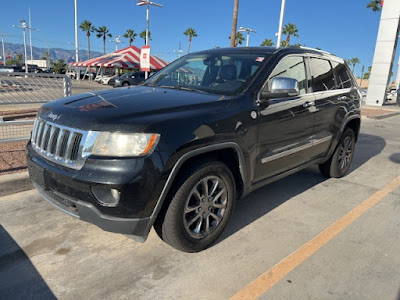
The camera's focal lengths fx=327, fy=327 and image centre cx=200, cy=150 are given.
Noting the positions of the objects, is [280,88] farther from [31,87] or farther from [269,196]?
[31,87]

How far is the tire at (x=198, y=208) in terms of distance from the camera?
2568 mm

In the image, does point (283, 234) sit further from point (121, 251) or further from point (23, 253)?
point (23, 253)

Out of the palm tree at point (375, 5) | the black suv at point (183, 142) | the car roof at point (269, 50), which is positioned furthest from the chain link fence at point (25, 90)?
the palm tree at point (375, 5)

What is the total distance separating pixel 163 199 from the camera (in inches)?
96.5

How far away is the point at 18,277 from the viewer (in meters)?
2.50

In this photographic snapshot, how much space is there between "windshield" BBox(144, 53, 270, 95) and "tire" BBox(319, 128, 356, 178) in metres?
2.20

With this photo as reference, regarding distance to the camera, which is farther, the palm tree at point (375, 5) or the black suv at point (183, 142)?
the palm tree at point (375, 5)

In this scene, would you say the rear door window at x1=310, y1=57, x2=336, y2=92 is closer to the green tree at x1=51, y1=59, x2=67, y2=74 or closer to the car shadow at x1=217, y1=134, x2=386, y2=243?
the car shadow at x1=217, y1=134, x2=386, y2=243

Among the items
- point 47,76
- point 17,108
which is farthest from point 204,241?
point 17,108

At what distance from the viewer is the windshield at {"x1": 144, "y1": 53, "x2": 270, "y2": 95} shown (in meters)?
3.31

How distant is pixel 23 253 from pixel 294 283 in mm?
2272

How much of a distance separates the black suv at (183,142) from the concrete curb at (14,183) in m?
→ 1.15

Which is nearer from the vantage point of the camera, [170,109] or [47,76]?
[170,109]

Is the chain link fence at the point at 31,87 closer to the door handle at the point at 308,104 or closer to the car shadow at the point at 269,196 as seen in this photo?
the car shadow at the point at 269,196
